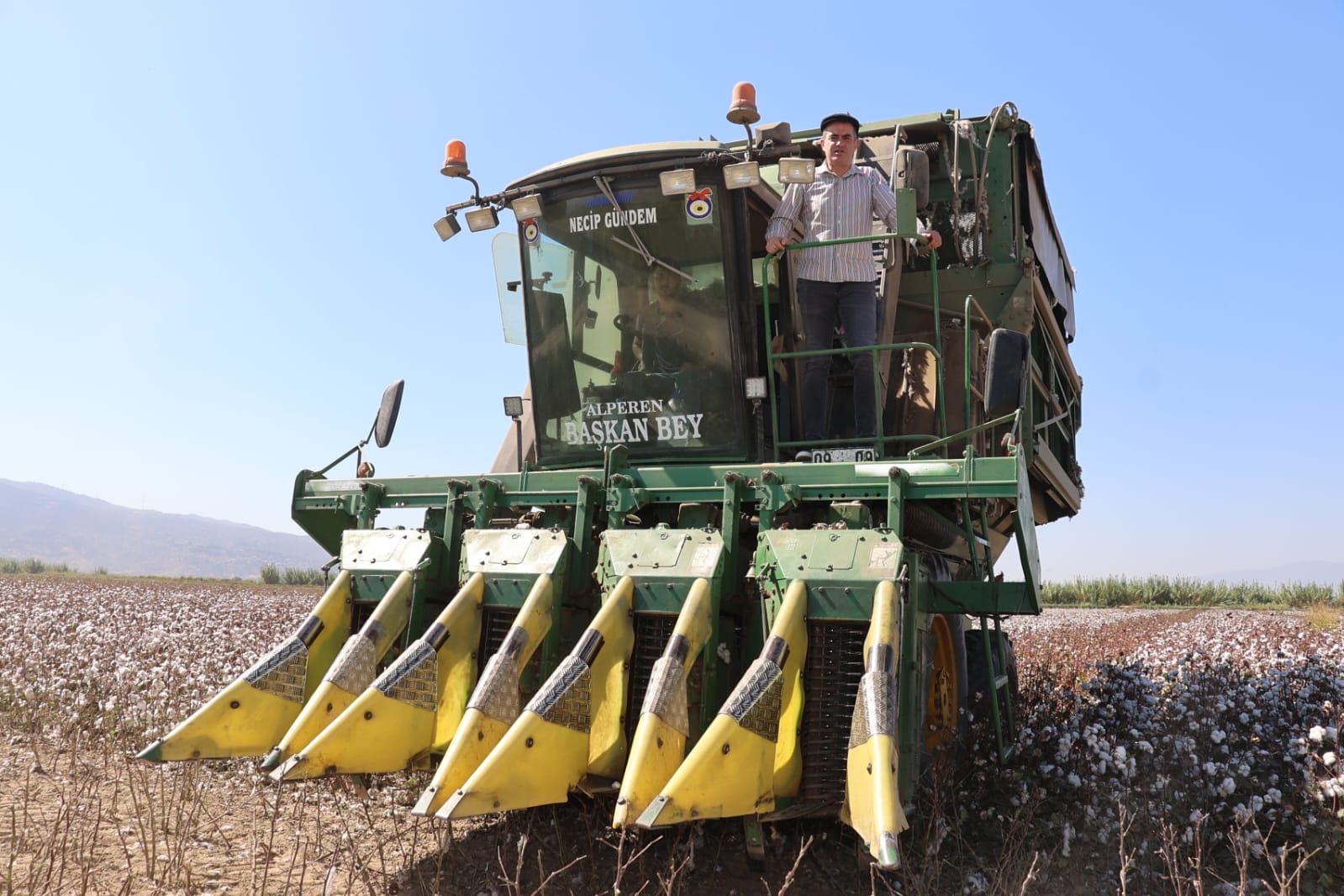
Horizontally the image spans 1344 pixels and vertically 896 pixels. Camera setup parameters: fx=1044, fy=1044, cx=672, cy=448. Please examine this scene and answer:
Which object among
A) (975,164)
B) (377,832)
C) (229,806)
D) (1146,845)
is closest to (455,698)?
(377,832)

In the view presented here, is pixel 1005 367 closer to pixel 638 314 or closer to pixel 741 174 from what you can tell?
pixel 741 174

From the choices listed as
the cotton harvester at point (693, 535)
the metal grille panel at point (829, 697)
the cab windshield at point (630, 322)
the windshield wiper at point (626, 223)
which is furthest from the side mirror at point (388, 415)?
the metal grille panel at point (829, 697)

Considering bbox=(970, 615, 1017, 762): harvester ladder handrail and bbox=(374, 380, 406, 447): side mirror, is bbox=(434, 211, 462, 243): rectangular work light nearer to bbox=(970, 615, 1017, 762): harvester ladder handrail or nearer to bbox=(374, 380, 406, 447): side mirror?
bbox=(374, 380, 406, 447): side mirror

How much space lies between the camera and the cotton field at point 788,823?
4176mm

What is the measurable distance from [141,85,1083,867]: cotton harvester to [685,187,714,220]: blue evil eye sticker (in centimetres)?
2

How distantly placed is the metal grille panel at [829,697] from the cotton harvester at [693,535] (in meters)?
0.01

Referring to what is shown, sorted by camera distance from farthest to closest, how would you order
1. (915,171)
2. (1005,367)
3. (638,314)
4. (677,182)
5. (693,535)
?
(638,314) < (677,182) < (915,171) < (693,535) < (1005,367)

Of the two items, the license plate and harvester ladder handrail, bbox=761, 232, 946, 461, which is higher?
harvester ladder handrail, bbox=761, 232, 946, 461

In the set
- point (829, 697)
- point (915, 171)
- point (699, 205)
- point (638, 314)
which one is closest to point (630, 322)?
point (638, 314)

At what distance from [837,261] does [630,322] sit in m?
1.20

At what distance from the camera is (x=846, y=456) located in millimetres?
5203

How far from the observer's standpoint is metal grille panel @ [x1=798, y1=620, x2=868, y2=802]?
13.3ft

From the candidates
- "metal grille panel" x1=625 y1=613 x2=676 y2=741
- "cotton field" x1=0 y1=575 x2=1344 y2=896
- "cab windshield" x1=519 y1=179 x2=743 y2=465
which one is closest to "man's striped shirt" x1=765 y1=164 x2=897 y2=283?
"cab windshield" x1=519 y1=179 x2=743 y2=465

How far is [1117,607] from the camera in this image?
28000 mm
